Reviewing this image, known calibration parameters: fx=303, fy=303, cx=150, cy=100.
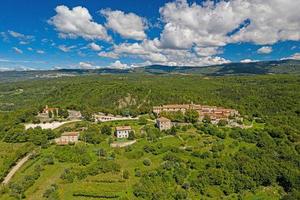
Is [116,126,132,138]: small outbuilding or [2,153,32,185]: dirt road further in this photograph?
[116,126,132,138]: small outbuilding

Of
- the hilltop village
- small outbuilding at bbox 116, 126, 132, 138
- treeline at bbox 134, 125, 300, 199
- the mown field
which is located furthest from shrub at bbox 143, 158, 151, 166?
the mown field

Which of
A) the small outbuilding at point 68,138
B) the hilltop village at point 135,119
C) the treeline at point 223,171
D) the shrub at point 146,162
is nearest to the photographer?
the treeline at point 223,171

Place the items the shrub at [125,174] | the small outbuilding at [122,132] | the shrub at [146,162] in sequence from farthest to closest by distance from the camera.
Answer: the small outbuilding at [122,132] < the shrub at [146,162] < the shrub at [125,174]

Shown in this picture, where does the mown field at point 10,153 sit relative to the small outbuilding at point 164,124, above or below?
below

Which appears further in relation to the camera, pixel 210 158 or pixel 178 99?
pixel 178 99

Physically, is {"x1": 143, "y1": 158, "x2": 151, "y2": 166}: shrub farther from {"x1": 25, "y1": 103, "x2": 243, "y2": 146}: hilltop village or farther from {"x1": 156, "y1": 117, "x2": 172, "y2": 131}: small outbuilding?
{"x1": 156, "y1": 117, "x2": 172, "y2": 131}: small outbuilding

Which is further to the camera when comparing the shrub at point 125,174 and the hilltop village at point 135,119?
the hilltop village at point 135,119

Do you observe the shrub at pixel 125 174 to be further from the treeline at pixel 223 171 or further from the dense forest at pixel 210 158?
the treeline at pixel 223 171

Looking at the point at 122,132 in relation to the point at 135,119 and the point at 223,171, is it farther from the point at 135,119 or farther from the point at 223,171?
the point at 223,171

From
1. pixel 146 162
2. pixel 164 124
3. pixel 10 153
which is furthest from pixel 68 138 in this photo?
pixel 164 124

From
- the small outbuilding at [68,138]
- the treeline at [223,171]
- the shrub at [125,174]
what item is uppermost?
the small outbuilding at [68,138]

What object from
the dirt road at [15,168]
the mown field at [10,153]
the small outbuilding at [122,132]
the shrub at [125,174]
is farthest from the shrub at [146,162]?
the mown field at [10,153]

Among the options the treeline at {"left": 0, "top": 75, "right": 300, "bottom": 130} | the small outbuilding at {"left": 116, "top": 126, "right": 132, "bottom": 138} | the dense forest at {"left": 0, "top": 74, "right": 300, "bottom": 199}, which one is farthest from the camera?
the treeline at {"left": 0, "top": 75, "right": 300, "bottom": 130}
